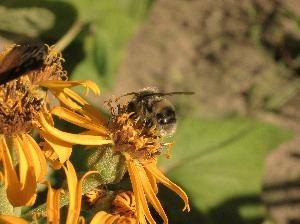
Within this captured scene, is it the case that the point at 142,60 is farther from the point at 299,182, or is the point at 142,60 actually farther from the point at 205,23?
the point at 299,182

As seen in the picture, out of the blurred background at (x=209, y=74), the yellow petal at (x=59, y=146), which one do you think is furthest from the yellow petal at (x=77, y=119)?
the blurred background at (x=209, y=74)

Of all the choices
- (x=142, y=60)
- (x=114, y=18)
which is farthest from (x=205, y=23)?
(x=114, y=18)

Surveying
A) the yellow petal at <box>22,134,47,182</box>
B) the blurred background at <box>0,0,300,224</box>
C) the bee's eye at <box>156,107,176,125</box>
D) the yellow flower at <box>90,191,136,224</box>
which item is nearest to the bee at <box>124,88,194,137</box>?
the bee's eye at <box>156,107,176,125</box>

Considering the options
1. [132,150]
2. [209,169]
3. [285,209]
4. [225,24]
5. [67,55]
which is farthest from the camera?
[225,24]

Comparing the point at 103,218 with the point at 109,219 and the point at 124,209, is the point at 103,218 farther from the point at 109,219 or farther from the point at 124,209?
the point at 124,209

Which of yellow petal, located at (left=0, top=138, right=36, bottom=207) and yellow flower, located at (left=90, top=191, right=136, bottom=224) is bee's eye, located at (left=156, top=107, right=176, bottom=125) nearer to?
yellow flower, located at (left=90, top=191, right=136, bottom=224)
